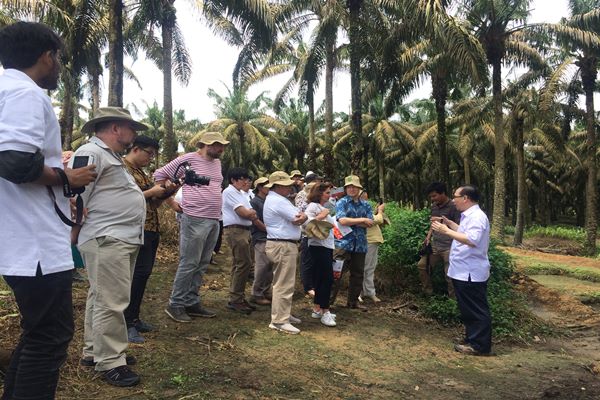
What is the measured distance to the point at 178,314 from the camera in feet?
17.9

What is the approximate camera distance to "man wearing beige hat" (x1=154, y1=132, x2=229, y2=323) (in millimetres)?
5402

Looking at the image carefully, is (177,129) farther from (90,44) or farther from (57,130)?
(57,130)

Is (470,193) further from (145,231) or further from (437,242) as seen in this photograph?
(145,231)

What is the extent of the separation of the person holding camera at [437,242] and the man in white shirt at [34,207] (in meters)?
5.70

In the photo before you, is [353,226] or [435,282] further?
[435,282]

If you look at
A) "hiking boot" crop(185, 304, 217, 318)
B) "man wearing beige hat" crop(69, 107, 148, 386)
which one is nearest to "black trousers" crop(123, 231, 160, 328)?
"man wearing beige hat" crop(69, 107, 148, 386)

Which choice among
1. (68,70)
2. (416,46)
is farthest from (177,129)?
(416,46)

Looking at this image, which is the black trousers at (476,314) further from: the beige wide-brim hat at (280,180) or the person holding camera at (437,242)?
the beige wide-brim hat at (280,180)

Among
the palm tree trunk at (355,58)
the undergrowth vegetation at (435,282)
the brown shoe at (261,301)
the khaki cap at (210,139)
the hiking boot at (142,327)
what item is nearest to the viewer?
the hiking boot at (142,327)

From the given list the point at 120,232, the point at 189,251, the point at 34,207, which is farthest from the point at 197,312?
the point at 34,207

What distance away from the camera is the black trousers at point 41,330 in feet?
7.31

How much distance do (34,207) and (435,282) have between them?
6626mm

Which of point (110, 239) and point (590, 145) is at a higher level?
point (590, 145)

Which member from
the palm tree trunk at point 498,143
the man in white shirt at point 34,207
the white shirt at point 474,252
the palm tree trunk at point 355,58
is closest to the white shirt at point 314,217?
the white shirt at point 474,252
